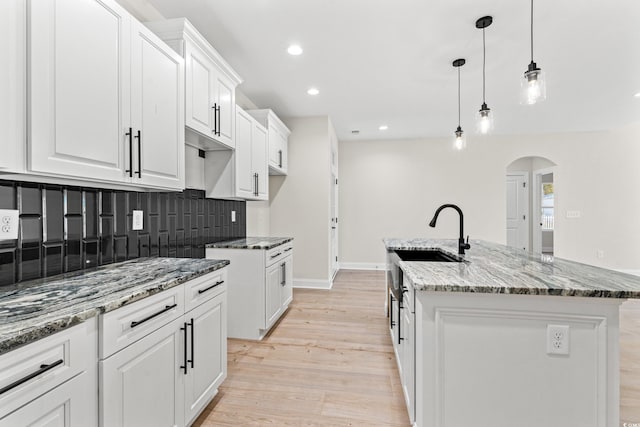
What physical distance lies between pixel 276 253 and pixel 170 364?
1753 mm

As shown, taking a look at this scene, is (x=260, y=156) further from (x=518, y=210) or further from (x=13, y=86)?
(x=518, y=210)

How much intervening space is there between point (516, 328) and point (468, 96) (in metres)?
3.48

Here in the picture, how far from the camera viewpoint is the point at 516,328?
1329 mm

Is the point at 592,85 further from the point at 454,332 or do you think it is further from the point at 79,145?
the point at 79,145

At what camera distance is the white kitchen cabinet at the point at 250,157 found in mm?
3008

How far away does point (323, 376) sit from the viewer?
226 centimetres

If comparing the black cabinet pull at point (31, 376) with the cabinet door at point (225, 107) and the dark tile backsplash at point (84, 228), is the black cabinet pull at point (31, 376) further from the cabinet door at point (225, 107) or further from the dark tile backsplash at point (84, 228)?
the cabinet door at point (225, 107)

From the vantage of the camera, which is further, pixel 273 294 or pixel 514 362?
pixel 273 294

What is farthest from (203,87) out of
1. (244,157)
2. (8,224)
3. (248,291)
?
(248,291)

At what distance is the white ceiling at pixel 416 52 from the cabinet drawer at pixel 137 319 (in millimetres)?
2018

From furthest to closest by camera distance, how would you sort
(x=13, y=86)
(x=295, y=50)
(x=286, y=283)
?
1. (x=286, y=283)
2. (x=295, y=50)
3. (x=13, y=86)

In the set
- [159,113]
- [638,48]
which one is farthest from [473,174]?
[159,113]

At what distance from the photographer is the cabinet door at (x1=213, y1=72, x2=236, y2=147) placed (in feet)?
8.18

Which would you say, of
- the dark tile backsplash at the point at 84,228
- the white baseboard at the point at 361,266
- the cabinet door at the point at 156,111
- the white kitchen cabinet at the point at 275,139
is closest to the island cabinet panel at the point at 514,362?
the cabinet door at the point at 156,111
